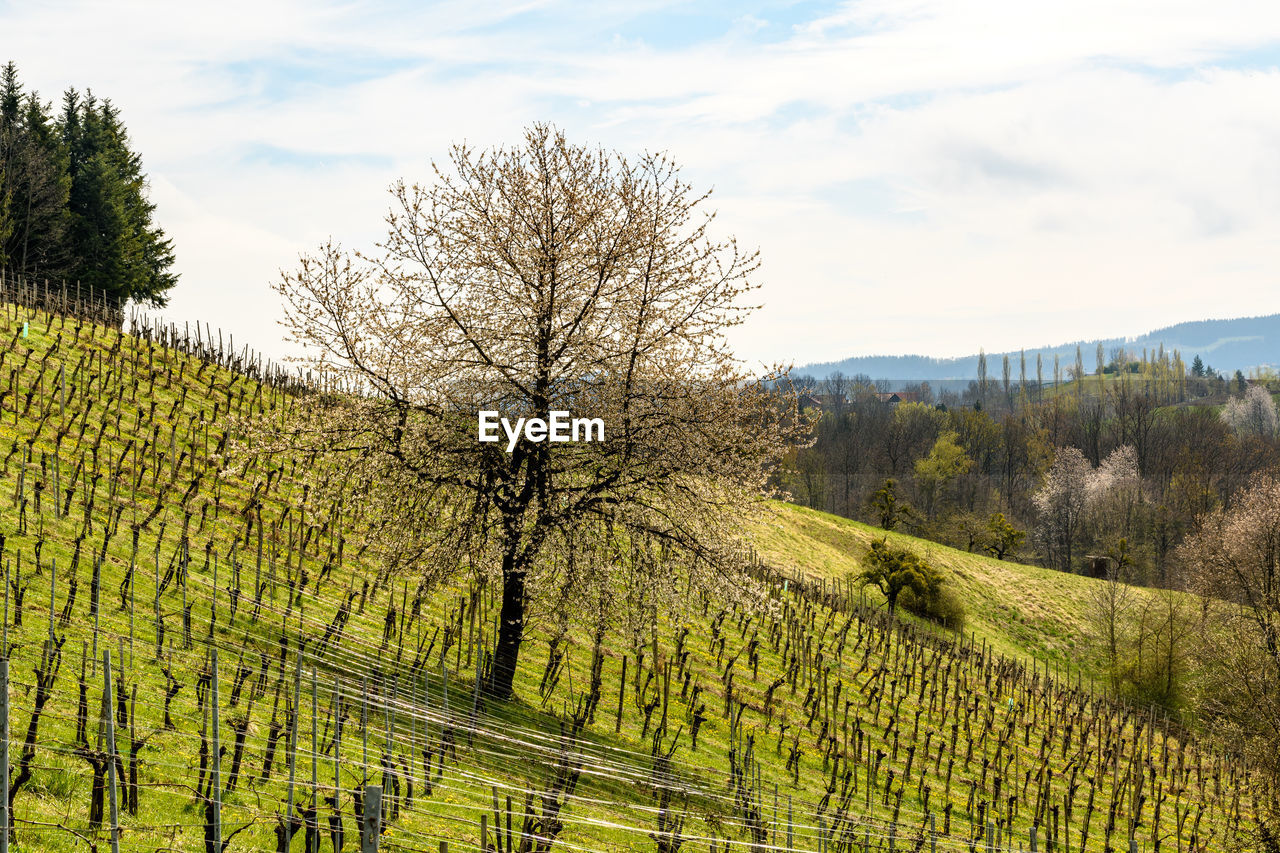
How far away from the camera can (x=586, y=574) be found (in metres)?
16.3

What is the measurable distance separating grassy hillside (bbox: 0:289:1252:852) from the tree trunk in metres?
0.45

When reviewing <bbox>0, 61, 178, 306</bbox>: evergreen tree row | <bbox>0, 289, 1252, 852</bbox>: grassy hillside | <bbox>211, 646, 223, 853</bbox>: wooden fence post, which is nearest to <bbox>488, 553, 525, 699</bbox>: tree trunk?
<bbox>0, 289, 1252, 852</bbox>: grassy hillside

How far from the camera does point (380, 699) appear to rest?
531 inches

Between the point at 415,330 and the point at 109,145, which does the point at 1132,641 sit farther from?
the point at 109,145

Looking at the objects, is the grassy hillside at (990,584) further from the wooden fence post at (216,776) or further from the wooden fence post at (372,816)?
the wooden fence post at (372,816)

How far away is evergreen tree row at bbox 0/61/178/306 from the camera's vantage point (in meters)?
47.3

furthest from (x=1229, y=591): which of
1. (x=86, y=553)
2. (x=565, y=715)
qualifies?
(x=86, y=553)

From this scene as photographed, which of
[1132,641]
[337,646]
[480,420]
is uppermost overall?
[480,420]

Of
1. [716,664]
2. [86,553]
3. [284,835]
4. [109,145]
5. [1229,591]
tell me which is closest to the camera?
[284,835]

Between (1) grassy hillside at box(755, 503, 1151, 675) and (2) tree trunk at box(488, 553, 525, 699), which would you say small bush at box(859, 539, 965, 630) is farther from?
(2) tree trunk at box(488, 553, 525, 699)

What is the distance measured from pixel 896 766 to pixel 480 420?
39.9 ft

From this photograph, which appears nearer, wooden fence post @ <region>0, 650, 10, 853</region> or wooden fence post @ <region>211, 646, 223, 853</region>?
wooden fence post @ <region>0, 650, 10, 853</region>

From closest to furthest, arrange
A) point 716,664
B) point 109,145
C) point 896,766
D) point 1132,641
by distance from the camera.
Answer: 1. point 896,766
2. point 716,664
3. point 1132,641
4. point 109,145

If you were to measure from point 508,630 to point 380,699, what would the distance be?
14.4 feet
